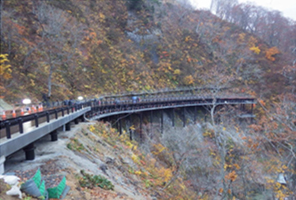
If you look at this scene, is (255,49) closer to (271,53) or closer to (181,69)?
(271,53)

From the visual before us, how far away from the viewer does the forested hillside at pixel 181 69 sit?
1789 cm

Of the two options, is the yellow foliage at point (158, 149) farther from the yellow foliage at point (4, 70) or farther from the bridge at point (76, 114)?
the yellow foliage at point (4, 70)

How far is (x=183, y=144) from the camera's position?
26.8 m

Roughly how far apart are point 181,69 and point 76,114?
127ft

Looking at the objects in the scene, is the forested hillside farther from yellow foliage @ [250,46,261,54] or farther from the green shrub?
the green shrub

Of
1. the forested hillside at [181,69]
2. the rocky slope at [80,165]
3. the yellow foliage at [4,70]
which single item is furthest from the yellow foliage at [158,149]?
the yellow foliage at [4,70]

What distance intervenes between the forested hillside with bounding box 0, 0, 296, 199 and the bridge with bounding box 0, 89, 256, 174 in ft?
12.2

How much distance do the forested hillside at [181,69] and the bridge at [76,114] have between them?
372cm

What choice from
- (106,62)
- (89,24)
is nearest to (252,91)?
(106,62)

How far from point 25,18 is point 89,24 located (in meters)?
14.0

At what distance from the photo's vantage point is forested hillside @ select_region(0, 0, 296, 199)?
58.7ft

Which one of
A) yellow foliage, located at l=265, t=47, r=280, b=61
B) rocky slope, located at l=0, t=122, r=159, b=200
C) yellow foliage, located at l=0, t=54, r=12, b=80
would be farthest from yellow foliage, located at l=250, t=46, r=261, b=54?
yellow foliage, located at l=0, t=54, r=12, b=80

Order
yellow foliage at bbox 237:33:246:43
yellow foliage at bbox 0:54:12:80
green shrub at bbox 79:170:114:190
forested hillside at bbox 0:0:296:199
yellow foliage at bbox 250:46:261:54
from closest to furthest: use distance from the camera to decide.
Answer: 1. green shrub at bbox 79:170:114:190
2. forested hillside at bbox 0:0:296:199
3. yellow foliage at bbox 0:54:12:80
4. yellow foliage at bbox 250:46:261:54
5. yellow foliage at bbox 237:33:246:43

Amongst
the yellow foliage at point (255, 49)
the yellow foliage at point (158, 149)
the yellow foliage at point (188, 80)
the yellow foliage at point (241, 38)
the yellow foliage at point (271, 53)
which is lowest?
the yellow foliage at point (158, 149)
